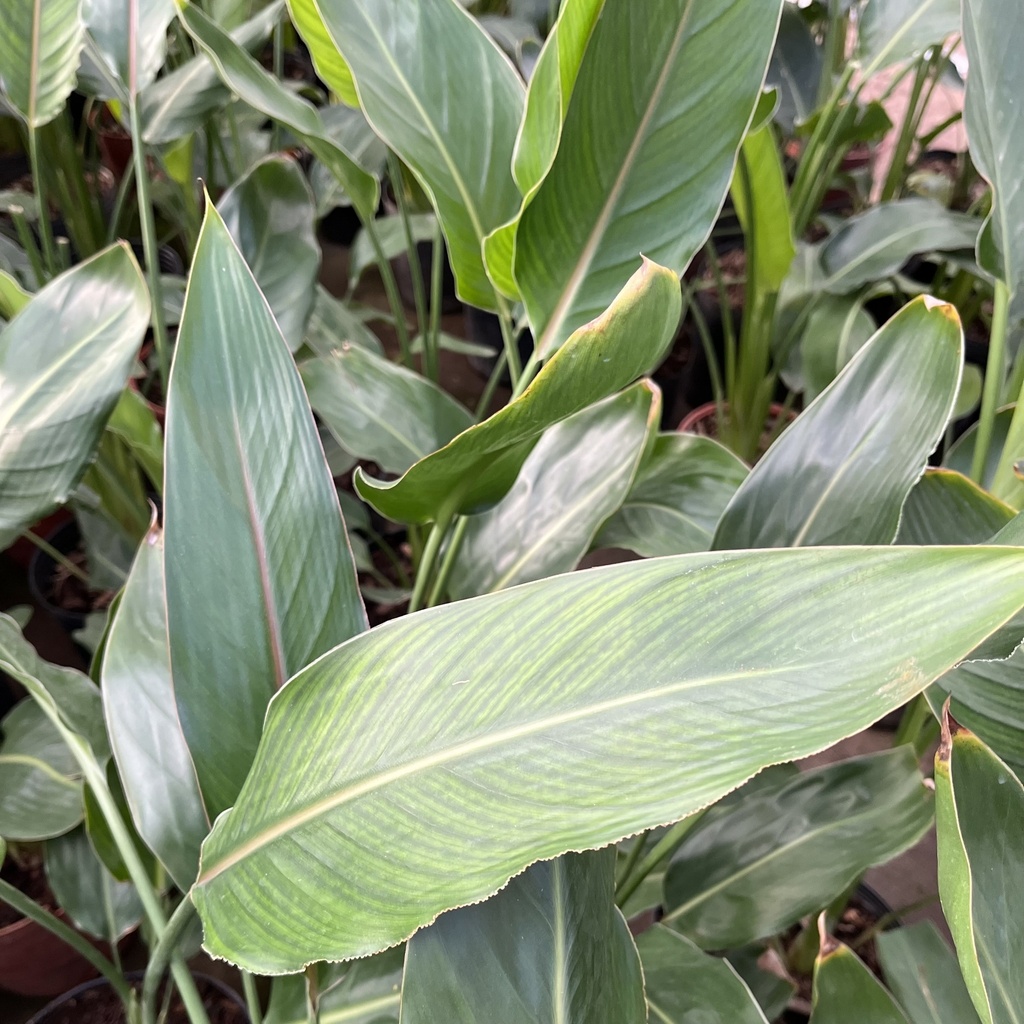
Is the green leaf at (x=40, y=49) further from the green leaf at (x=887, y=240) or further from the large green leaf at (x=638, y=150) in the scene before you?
the green leaf at (x=887, y=240)

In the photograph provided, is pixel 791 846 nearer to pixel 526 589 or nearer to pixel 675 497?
pixel 675 497

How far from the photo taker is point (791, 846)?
58cm

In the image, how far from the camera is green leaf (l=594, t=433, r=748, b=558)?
644 mm

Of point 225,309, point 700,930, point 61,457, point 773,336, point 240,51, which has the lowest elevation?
point 700,930

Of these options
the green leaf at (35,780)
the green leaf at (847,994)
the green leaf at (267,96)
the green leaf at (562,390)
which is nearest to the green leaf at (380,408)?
the green leaf at (267,96)

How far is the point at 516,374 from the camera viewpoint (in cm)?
58

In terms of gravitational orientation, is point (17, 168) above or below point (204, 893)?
above

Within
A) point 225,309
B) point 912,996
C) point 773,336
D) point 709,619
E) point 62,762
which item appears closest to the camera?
point 709,619

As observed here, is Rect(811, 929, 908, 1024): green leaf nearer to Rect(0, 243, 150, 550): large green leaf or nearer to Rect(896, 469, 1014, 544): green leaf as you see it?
Rect(896, 469, 1014, 544): green leaf

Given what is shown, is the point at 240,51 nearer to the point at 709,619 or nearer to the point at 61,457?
the point at 61,457

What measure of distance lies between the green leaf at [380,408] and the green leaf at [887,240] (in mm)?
559

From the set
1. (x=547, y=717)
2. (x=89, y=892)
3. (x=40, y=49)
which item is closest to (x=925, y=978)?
(x=547, y=717)

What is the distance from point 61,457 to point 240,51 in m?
0.32

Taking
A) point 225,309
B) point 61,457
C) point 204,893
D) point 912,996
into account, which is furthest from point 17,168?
point 912,996
